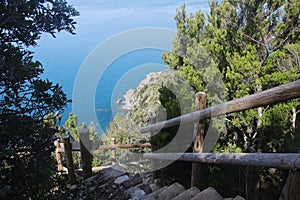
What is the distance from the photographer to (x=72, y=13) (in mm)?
1732

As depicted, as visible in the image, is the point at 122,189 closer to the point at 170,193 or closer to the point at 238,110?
the point at 170,193

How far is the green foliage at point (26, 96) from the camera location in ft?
4.88

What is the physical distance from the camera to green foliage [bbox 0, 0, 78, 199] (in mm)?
1488

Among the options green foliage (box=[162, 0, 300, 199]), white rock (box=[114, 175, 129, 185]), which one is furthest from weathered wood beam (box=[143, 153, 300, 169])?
green foliage (box=[162, 0, 300, 199])

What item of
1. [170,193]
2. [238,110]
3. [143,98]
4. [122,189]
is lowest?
[122,189]

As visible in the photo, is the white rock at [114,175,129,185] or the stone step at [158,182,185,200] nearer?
the stone step at [158,182,185,200]

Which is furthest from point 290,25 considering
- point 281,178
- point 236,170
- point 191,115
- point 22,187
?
point 22,187

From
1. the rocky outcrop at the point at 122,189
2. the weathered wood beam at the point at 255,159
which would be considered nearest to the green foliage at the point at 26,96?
the rocky outcrop at the point at 122,189

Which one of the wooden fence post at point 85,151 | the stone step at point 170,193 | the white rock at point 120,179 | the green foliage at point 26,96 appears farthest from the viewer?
the wooden fence post at point 85,151

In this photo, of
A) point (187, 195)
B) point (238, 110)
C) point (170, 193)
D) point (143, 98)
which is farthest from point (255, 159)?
point (143, 98)

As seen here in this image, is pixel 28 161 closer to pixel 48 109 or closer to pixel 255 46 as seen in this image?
pixel 48 109

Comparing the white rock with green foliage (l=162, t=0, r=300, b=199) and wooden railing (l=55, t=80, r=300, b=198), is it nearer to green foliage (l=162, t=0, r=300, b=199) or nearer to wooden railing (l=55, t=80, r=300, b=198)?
wooden railing (l=55, t=80, r=300, b=198)

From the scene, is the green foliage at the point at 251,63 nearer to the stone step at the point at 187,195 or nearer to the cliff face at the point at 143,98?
the cliff face at the point at 143,98

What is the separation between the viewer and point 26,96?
1647 mm
